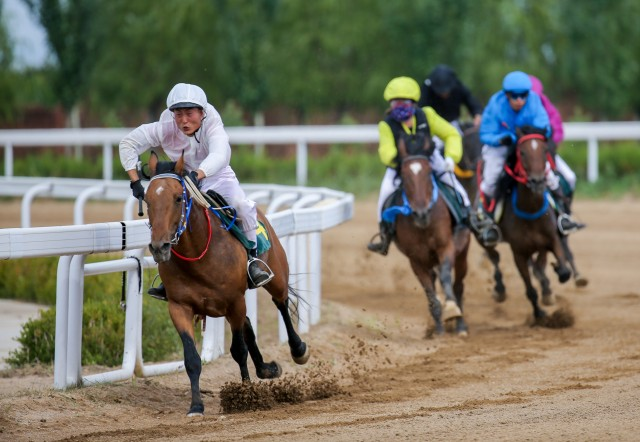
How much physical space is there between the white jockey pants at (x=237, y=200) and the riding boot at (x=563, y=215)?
Result: 4417 millimetres

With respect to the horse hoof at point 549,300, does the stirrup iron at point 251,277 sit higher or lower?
higher

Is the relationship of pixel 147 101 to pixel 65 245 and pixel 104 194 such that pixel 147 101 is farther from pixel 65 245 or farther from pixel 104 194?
pixel 65 245

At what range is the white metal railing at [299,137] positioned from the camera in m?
19.2

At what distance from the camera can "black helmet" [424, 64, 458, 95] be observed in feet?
42.4

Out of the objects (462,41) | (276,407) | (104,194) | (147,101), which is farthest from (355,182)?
(147,101)

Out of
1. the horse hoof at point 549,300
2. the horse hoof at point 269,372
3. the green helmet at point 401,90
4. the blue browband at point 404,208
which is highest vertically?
the green helmet at point 401,90

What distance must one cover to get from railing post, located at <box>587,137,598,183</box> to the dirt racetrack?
5.83 meters

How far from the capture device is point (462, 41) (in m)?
28.1

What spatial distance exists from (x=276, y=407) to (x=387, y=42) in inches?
1098

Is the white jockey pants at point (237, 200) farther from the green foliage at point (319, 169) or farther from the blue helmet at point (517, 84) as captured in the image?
the green foliage at point (319, 169)

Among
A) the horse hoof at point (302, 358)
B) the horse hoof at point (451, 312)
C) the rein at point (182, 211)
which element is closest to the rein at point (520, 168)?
the horse hoof at point (451, 312)

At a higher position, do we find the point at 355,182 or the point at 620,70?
the point at 620,70

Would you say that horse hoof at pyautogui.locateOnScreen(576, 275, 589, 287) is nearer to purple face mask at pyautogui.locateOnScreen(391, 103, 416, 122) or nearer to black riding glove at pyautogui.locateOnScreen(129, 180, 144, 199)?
purple face mask at pyautogui.locateOnScreen(391, 103, 416, 122)

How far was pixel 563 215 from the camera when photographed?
11117mm
